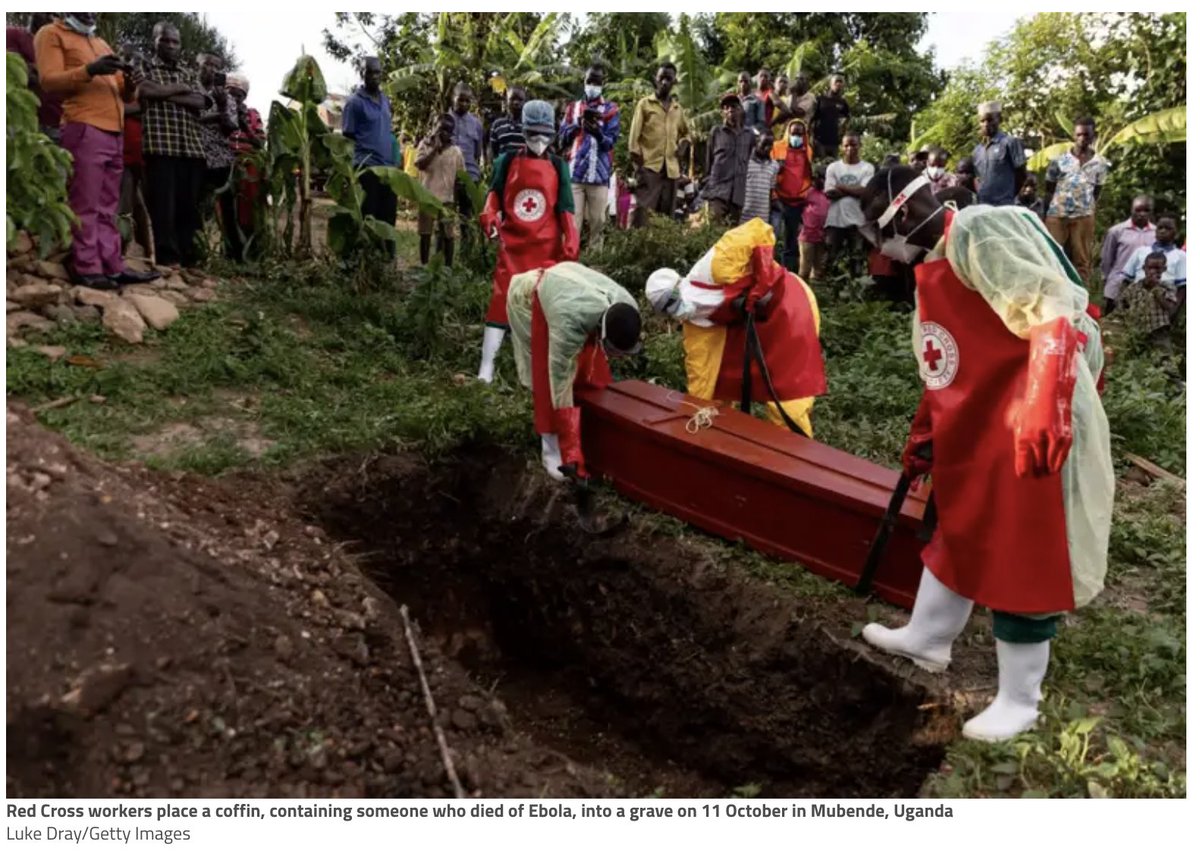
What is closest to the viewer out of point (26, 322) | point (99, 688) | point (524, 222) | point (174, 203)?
point (99, 688)

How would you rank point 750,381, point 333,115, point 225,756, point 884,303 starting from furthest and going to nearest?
point 333,115 < point 884,303 < point 750,381 < point 225,756

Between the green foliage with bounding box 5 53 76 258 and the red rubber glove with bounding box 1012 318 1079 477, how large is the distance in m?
3.79

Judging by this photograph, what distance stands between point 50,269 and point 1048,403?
5294 mm

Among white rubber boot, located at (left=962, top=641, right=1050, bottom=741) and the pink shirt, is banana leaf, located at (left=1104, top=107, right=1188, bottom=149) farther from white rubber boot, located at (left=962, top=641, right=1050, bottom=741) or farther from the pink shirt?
white rubber boot, located at (left=962, top=641, right=1050, bottom=741)

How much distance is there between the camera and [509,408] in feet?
17.6

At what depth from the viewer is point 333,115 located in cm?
1608

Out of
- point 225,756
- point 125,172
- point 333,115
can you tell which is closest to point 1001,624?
point 225,756

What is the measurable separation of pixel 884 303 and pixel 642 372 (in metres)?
2.51

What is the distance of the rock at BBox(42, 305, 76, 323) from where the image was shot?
534 cm

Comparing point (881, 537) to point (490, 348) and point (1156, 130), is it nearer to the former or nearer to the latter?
point (490, 348)

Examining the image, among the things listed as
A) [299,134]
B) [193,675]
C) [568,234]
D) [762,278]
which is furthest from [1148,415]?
[299,134]

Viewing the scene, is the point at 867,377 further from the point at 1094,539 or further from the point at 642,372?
the point at 1094,539

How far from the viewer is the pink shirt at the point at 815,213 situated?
855 centimetres

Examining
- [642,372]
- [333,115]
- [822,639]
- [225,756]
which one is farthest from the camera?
[333,115]
